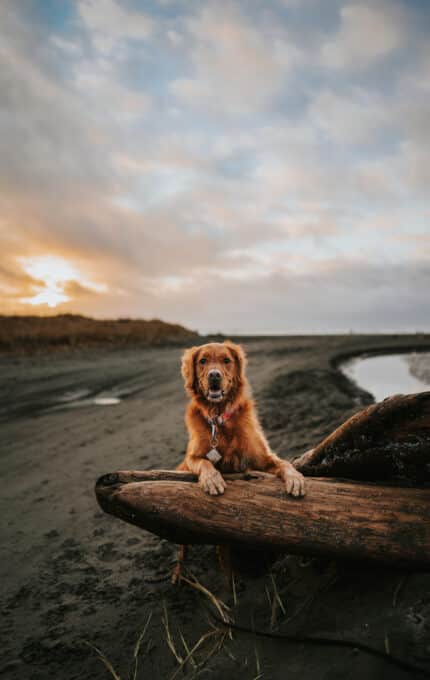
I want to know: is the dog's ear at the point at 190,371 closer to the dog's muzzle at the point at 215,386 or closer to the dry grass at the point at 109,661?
the dog's muzzle at the point at 215,386

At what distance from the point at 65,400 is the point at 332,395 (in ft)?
24.2

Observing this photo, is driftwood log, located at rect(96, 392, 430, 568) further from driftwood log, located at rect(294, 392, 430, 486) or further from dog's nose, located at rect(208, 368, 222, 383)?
dog's nose, located at rect(208, 368, 222, 383)

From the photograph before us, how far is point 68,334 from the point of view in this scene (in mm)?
23484

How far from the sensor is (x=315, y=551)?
7.34 ft

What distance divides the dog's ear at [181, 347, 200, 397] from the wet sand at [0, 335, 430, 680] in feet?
5.17

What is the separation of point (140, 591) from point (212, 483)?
4.48 ft

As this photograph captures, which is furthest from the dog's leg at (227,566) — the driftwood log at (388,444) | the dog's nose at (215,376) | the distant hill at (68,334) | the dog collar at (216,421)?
the distant hill at (68,334)

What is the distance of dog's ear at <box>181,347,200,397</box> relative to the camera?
394 cm

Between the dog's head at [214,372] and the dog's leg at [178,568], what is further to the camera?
the dog's head at [214,372]

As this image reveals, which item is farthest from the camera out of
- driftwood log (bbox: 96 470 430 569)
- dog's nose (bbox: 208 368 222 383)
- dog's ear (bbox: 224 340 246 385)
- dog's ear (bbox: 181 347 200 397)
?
dog's ear (bbox: 224 340 246 385)

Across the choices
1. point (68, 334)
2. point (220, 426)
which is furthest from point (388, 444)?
point (68, 334)

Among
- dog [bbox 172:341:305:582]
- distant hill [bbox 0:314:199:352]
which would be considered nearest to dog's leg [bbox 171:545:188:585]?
dog [bbox 172:341:305:582]

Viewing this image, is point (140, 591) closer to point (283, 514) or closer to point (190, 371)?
point (283, 514)

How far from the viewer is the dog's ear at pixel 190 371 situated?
12.9 feet
